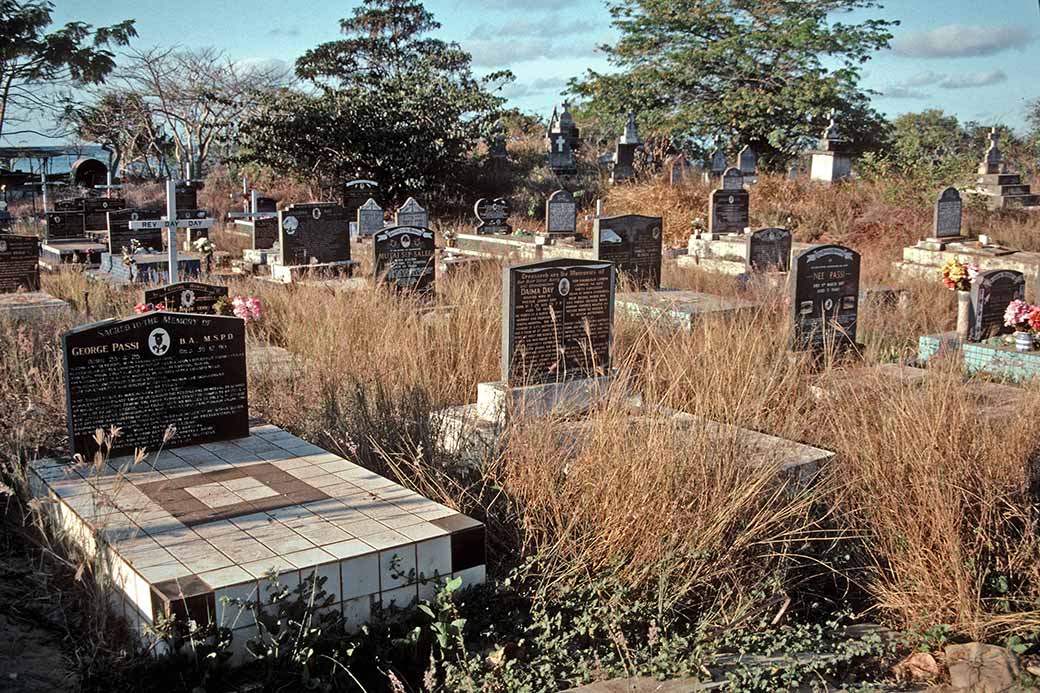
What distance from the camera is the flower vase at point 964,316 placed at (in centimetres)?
941

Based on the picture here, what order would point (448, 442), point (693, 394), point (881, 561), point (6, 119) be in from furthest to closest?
1. point (6, 119)
2. point (693, 394)
3. point (448, 442)
4. point (881, 561)

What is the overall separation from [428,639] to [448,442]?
176 cm

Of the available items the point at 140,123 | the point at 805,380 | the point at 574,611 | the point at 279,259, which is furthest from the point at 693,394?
the point at 140,123

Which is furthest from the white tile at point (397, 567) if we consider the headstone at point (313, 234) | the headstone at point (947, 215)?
the headstone at point (947, 215)

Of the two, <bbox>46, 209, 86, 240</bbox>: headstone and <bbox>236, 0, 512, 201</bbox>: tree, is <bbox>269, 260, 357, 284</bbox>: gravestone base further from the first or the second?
<bbox>236, 0, 512, 201</bbox>: tree

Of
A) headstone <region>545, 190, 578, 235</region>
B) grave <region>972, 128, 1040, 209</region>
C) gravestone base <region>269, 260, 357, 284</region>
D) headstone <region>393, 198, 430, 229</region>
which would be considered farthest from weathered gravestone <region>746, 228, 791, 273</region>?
grave <region>972, 128, 1040, 209</region>

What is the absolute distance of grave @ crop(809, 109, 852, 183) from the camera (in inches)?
958

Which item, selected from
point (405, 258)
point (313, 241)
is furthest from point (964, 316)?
point (313, 241)

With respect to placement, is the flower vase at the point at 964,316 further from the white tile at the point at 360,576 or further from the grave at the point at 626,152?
the grave at the point at 626,152

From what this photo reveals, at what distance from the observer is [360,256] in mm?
15914

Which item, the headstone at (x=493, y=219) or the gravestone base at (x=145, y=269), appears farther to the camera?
the headstone at (x=493, y=219)

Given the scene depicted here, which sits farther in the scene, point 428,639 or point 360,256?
point 360,256

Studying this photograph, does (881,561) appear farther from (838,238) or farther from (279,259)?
(838,238)

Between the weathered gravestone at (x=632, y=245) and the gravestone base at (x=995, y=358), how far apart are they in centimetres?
326
